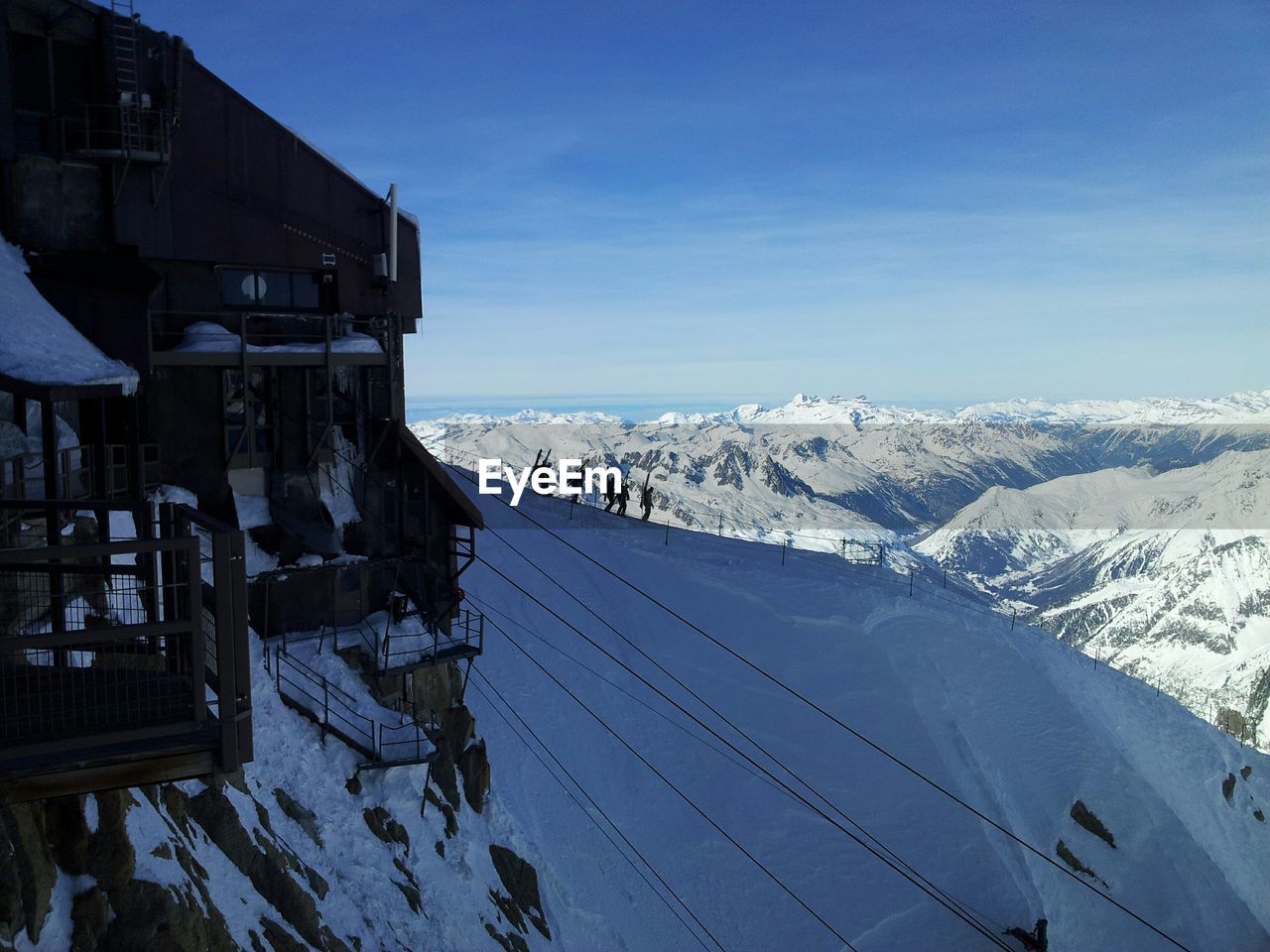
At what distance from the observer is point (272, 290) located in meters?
17.1

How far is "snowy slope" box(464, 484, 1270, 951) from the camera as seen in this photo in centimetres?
2203

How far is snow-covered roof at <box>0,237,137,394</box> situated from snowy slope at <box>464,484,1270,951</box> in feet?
47.2

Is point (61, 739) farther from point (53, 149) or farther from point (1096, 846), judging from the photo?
point (1096, 846)

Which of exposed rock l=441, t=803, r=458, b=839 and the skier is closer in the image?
exposed rock l=441, t=803, r=458, b=839

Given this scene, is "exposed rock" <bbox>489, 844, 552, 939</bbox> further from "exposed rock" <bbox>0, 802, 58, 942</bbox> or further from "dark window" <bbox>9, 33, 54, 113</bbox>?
"dark window" <bbox>9, 33, 54, 113</bbox>

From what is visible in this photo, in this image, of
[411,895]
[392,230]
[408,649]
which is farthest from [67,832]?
[392,230]

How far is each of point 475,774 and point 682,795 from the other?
639 centimetres

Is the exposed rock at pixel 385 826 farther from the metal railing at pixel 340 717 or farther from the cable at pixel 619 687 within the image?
the cable at pixel 619 687

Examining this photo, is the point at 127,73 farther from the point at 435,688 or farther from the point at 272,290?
the point at 435,688

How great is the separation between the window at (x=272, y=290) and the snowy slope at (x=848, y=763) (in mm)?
12343

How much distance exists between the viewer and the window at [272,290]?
653 inches

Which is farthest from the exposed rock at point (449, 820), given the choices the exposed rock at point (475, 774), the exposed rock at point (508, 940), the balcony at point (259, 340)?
the balcony at point (259, 340)

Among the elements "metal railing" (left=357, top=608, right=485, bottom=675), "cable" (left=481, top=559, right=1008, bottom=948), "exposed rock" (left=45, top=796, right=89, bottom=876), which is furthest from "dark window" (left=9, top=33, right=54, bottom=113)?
"cable" (left=481, top=559, right=1008, bottom=948)

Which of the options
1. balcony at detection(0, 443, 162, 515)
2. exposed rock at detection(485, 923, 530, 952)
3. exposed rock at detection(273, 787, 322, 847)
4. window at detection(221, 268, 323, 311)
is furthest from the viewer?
window at detection(221, 268, 323, 311)
